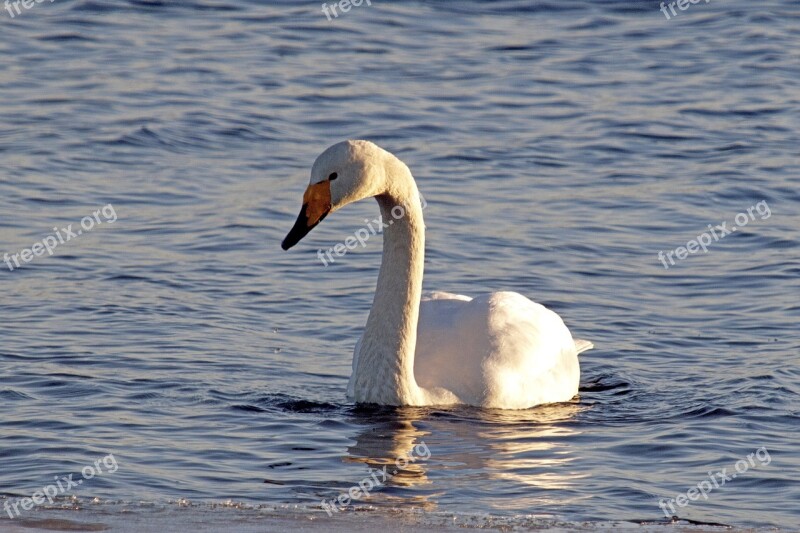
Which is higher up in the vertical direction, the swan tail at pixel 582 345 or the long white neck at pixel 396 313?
the long white neck at pixel 396 313

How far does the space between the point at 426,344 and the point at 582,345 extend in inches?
55.9

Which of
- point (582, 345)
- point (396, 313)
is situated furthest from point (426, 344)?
point (582, 345)

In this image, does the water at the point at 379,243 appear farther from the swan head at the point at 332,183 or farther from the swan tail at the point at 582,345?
the swan head at the point at 332,183

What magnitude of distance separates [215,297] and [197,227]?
6.34ft

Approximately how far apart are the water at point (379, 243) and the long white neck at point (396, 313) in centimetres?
18

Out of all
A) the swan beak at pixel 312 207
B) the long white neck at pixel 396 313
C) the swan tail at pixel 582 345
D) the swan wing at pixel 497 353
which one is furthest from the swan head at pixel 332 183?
the swan tail at pixel 582 345

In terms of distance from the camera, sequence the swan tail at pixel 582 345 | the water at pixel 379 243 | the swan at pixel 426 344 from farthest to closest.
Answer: the swan tail at pixel 582 345, the swan at pixel 426 344, the water at pixel 379 243

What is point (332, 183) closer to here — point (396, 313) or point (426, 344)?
point (396, 313)

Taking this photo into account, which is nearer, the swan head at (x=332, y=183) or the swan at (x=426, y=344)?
the swan head at (x=332, y=183)

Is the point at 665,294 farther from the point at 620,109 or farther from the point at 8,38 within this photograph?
the point at 8,38

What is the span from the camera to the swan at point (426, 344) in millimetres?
9195

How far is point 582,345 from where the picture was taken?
10.6 metres

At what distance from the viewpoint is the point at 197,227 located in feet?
44.9

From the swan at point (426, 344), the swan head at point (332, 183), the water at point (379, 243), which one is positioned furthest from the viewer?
the swan at point (426, 344)
